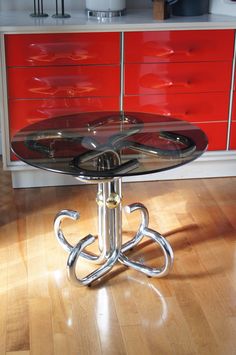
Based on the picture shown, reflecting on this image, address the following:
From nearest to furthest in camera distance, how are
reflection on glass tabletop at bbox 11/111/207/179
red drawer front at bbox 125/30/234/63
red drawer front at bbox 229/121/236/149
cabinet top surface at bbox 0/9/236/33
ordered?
reflection on glass tabletop at bbox 11/111/207/179, cabinet top surface at bbox 0/9/236/33, red drawer front at bbox 125/30/234/63, red drawer front at bbox 229/121/236/149

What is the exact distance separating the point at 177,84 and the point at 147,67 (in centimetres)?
16

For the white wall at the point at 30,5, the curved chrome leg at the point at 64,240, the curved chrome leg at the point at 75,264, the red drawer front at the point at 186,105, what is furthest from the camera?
the white wall at the point at 30,5

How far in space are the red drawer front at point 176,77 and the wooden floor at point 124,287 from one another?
48cm

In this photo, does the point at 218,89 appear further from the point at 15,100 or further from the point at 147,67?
the point at 15,100

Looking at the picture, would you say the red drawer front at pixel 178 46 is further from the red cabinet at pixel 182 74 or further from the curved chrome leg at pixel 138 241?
the curved chrome leg at pixel 138 241

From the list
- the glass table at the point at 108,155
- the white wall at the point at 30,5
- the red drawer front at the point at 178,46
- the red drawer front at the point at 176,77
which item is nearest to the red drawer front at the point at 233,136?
the red drawer front at the point at 176,77

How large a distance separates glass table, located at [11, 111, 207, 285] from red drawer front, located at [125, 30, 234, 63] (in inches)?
20.9

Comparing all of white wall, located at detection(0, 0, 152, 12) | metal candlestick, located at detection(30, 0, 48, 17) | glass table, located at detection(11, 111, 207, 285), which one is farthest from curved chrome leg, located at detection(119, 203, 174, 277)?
white wall, located at detection(0, 0, 152, 12)

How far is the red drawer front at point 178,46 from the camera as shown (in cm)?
294

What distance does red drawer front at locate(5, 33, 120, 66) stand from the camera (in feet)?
9.36

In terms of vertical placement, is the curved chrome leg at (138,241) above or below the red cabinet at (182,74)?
below

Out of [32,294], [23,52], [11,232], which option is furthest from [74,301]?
[23,52]

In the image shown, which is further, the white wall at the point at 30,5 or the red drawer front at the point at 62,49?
the white wall at the point at 30,5

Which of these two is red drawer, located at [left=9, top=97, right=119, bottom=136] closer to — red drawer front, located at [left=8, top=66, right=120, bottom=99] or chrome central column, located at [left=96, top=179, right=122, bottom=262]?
red drawer front, located at [left=8, top=66, right=120, bottom=99]
